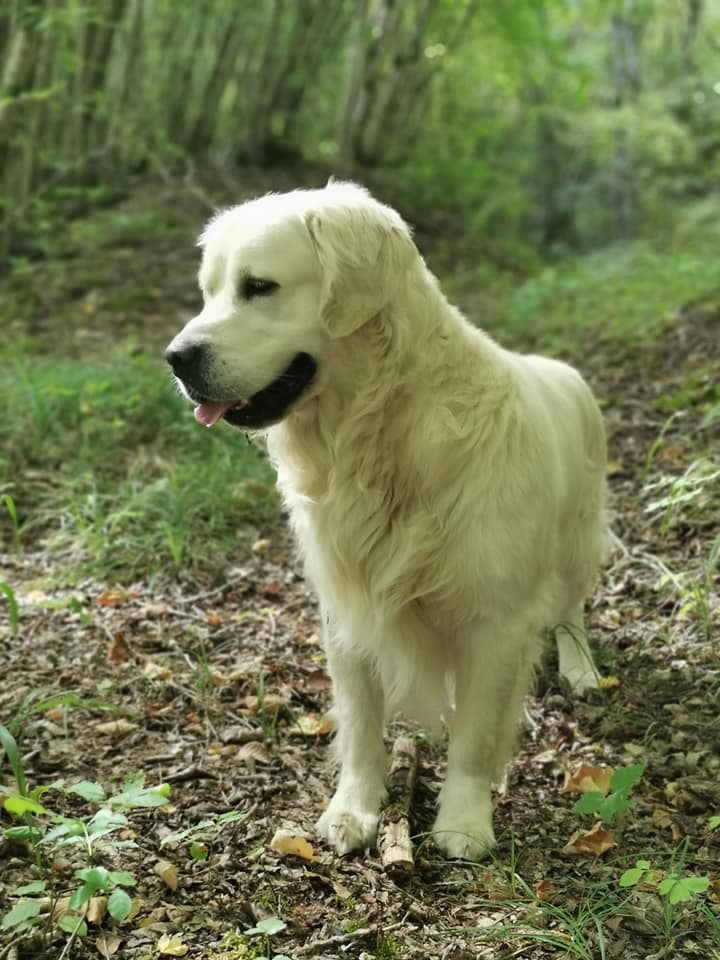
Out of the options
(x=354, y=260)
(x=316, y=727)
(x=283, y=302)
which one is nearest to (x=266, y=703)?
(x=316, y=727)

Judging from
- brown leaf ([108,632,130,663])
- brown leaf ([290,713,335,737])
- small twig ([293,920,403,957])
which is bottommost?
brown leaf ([108,632,130,663])

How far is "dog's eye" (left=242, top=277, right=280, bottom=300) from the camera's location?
7.61 ft

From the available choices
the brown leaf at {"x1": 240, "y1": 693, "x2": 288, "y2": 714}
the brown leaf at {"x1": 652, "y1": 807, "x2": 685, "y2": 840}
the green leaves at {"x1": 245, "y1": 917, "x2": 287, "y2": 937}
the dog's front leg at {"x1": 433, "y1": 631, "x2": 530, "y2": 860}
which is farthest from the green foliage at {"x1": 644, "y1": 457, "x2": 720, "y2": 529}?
the green leaves at {"x1": 245, "y1": 917, "x2": 287, "y2": 937}

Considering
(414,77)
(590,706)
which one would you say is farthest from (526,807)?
Result: (414,77)

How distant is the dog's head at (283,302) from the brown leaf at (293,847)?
1051 mm

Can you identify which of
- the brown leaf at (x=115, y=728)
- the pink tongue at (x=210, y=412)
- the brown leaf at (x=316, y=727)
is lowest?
the brown leaf at (x=115, y=728)

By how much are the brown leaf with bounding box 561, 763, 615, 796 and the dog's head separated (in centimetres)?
134

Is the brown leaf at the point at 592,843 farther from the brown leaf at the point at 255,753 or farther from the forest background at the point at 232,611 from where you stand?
the brown leaf at the point at 255,753

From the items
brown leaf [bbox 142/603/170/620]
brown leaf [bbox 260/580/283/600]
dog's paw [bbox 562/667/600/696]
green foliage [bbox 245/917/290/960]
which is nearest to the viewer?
green foliage [bbox 245/917/290/960]

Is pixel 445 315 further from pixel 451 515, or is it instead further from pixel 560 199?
pixel 560 199

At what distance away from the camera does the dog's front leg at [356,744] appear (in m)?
2.55

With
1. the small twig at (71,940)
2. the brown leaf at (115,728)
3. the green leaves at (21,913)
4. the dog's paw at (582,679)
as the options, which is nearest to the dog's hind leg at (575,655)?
the dog's paw at (582,679)

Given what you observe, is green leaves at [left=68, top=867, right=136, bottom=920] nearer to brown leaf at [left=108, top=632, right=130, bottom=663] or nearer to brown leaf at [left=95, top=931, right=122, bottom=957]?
brown leaf at [left=95, top=931, right=122, bottom=957]

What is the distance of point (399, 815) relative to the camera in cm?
260
